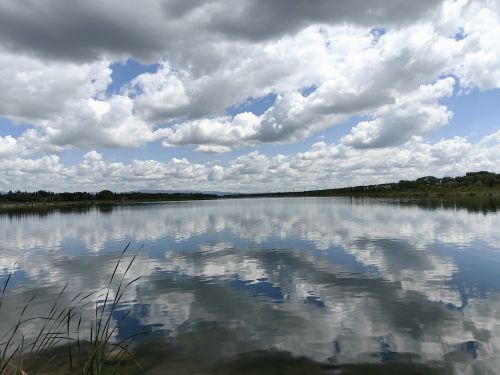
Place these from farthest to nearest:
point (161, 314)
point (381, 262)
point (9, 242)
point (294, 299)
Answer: point (9, 242) < point (381, 262) < point (294, 299) < point (161, 314)

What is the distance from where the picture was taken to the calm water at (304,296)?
17828 millimetres

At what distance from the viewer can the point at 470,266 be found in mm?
34375

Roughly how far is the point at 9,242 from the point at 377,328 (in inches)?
2571

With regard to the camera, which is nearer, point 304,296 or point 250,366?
point 250,366

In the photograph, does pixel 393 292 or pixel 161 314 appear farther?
pixel 393 292

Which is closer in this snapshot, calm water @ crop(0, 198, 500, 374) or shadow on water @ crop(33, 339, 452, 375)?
shadow on water @ crop(33, 339, 452, 375)

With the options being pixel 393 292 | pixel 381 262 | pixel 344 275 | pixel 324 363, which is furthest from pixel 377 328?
pixel 381 262

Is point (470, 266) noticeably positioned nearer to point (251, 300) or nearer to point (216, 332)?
point (251, 300)

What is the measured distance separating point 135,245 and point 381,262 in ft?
Answer: 116

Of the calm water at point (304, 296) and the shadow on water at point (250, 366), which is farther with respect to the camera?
the calm water at point (304, 296)

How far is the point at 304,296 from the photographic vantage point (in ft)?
86.3

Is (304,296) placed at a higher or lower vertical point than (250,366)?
higher

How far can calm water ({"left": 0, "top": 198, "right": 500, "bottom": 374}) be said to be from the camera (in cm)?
1783

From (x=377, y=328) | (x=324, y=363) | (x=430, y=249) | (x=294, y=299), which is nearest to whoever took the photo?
(x=324, y=363)
